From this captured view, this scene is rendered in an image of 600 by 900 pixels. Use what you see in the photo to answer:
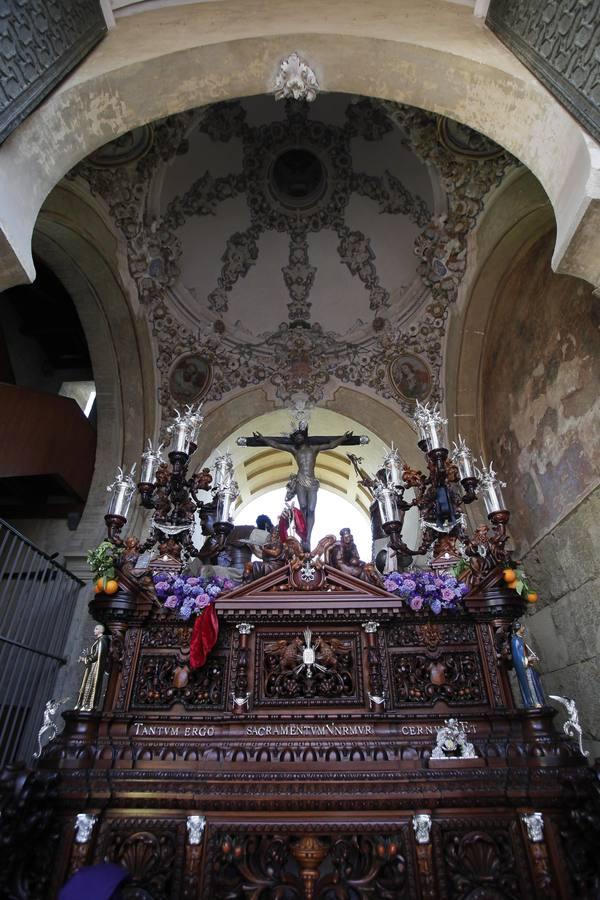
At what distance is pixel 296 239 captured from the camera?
9.73 metres

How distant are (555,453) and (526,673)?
3137 millimetres

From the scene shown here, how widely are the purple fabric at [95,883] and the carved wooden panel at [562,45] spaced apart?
5.27 metres

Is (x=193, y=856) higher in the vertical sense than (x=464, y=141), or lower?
lower

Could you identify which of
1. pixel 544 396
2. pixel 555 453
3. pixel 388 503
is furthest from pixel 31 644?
pixel 544 396

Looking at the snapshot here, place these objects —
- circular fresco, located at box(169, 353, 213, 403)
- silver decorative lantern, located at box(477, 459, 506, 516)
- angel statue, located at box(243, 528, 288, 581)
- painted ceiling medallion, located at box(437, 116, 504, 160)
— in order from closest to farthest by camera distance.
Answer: silver decorative lantern, located at box(477, 459, 506, 516) → angel statue, located at box(243, 528, 288, 581) → painted ceiling medallion, located at box(437, 116, 504, 160) → circular fresco, located at box(169, 353, 213, 403)

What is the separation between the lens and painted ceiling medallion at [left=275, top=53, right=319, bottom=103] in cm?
463

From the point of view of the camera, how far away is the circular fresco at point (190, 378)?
30.6 feet

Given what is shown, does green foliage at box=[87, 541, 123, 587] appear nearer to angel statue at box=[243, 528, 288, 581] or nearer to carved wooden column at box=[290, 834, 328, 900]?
angel statue at box=[243, 528, 288, 581]

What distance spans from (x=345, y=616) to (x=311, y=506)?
212cm

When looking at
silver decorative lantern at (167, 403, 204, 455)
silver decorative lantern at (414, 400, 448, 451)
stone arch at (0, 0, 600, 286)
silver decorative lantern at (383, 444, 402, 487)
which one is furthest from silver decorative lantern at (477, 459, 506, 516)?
silver decorative lantern at (167, 403, 204, 455)

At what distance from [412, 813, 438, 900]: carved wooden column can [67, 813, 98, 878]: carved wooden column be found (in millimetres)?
1898

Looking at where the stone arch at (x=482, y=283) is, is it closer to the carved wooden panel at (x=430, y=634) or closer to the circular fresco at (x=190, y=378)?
the circular fresco at (x=190, y=378)

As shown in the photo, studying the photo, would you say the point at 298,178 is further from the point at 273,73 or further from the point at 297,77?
the point at 297,77

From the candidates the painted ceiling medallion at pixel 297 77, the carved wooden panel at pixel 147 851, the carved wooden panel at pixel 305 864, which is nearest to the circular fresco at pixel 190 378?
the painted ceiling medallion at pixel 297 77
